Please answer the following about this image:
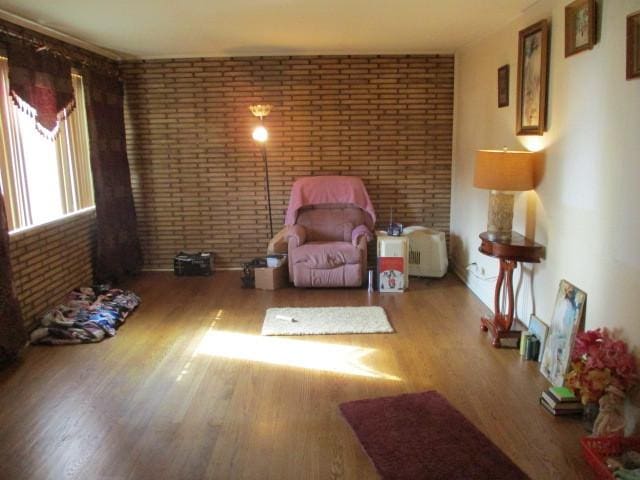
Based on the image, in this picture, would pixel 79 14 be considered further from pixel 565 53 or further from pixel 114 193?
pixel 565 53

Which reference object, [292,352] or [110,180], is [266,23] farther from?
[292,352]

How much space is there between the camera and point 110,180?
210 inches

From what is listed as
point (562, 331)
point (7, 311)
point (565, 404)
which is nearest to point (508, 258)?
point (562, 331)

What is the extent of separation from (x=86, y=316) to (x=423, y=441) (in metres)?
2.93

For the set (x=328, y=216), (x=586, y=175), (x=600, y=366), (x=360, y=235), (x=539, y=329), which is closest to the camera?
(x=600, y=366)

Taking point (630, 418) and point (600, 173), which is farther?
point (600, 173)

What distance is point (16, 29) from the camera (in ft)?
12.7

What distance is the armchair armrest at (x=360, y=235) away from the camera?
5.16m

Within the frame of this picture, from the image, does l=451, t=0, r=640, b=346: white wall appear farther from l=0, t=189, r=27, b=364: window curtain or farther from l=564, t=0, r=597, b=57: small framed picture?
l=0, t=189, r=27, b=364: window curtain

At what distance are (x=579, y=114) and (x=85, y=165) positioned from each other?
14.4ft

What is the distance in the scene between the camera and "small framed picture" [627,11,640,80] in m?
2.37

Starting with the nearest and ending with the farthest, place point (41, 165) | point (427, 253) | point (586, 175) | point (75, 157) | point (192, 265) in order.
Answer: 1. point (586, 175)
2. point (41, 165)
3. point (75, 157)
4. point (427, 253)
5. point (192, 265)

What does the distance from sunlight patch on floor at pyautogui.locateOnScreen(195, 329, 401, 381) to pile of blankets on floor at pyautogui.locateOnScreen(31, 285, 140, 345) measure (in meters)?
0.85

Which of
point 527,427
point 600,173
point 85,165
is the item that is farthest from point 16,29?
point 527,427
